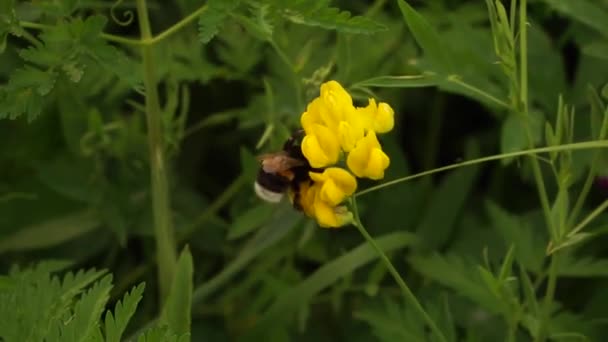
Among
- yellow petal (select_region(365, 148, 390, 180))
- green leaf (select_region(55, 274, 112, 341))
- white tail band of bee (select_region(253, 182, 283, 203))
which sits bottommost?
green leaf (select_region(55, 274, 112, 341))

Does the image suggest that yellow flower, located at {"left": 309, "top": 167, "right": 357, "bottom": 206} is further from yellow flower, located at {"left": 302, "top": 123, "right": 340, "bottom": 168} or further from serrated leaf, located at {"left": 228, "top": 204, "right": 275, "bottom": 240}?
serrated leaf, located at {"left": 228, "top": 204, "right": 275, "bottom": 240}

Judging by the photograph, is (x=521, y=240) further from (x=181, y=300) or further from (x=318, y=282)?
(x=181, y=300)

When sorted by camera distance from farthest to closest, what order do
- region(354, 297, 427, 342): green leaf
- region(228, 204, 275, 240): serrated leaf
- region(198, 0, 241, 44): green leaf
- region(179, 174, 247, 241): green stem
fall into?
region(179, 174, 247, 241): green stem
region(228, 204, 275, 240): serrated leaf
region(354, 297, 427, 342): green leaf
region(198, 0, 241, 44): green leaf

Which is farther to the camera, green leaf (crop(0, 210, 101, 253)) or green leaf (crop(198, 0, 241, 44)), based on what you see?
green leaf (crop(0, 210, 101, 253))

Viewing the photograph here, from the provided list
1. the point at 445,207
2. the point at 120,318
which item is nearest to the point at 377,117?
the point at 120,318

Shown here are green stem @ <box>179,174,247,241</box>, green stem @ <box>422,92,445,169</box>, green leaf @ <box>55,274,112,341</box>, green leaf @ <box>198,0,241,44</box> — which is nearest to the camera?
→ green leaf @ <box>55,274,112,341</box>

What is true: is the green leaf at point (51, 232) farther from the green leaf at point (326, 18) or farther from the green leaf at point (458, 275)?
the green leaf at point (326, 18)

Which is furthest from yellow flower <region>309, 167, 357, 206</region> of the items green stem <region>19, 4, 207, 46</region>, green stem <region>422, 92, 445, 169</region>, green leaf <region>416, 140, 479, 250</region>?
green stem <region>422, 92, 445, 169</region>

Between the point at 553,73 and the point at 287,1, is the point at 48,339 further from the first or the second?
the point at 553,73

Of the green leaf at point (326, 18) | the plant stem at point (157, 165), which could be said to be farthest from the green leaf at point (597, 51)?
the plant stem at point (157, 165)
